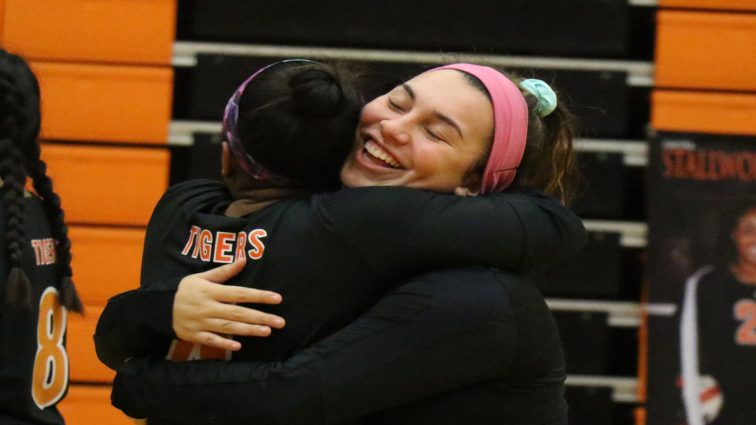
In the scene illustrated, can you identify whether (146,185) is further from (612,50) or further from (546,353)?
(546,353)

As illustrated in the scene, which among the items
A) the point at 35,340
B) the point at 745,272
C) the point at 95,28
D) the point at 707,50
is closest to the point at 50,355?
the point at 35,340

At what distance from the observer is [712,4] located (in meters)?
3.78

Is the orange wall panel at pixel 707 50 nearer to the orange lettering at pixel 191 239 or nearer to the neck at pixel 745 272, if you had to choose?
the neck at pixel 745 272

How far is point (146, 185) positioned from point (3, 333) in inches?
76.7

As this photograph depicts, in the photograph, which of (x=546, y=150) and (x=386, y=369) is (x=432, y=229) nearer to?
(x=386, y=369)

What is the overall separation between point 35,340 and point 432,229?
841 millimetres

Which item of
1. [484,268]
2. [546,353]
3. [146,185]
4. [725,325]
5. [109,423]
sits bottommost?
[109,423]

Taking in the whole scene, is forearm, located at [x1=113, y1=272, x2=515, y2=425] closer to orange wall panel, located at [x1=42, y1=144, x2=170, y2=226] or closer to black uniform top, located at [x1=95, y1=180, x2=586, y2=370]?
black uniform top, located at [x1=95, y1=180, x2=586, y2=370]

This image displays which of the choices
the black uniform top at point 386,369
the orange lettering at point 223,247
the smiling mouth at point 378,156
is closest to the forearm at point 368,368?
the black uniform top at point 386,369

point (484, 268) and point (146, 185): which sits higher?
point (484, 268)

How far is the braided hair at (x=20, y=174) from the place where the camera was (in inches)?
72.2

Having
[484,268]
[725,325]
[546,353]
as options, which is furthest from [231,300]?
[725,325]

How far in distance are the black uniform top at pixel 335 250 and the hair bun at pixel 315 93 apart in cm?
14

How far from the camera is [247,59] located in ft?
12.6
